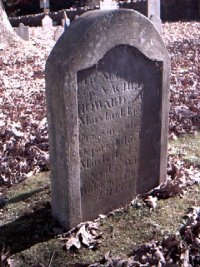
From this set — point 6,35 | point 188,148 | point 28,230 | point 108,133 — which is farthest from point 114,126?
point 6,35

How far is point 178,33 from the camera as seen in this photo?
662 inches

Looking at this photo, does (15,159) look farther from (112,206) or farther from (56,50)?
(56,50)

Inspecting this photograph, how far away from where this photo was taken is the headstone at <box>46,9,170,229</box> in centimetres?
333

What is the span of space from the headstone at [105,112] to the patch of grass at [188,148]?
77cm

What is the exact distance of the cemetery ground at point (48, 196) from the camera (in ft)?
11.4

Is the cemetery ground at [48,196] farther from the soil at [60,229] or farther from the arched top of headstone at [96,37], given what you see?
the arched top of headstone at [96,37]

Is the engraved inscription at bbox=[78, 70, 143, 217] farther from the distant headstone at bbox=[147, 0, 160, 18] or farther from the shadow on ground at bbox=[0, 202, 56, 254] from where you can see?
the distant headstone at bbox=[147, 0, 160, 18]

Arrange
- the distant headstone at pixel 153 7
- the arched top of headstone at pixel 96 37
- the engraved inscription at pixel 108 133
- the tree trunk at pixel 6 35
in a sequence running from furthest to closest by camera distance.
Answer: the distant headstone at pixel 153 7
the tree trunk at pixel 6 35
the engraved inscription at pixel 108 133
the arched top of headstone at pixel 96 37

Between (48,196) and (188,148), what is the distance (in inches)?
76.4

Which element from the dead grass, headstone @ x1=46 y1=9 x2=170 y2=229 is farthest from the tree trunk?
headstone @ x1=46 y1=9 x2=170 y2=229

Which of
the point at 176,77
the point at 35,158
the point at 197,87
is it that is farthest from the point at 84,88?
the point at 176,77

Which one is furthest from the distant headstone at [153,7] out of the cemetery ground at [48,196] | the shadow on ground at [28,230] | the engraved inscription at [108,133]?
the shadow on ground at [28,230]

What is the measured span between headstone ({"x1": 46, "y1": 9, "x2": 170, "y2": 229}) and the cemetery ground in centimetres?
22

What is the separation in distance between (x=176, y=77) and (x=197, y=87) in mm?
860
